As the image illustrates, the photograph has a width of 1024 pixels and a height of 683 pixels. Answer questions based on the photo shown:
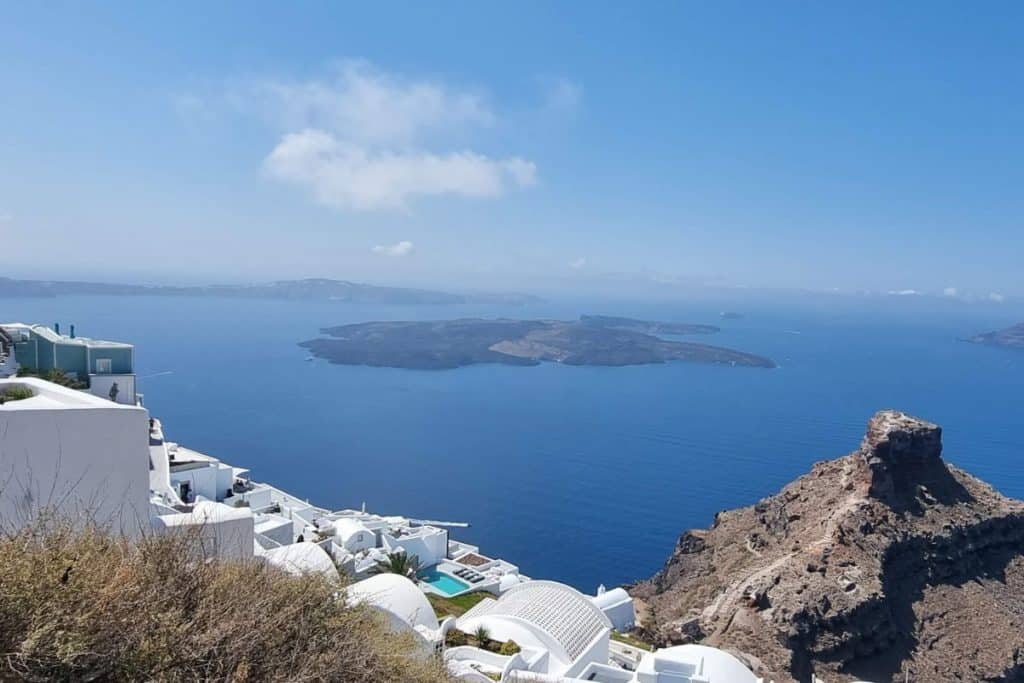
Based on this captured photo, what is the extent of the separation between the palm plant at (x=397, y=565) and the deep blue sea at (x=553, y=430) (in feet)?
57.6

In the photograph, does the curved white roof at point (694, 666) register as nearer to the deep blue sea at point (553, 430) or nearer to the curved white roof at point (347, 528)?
the curved white roof at point (347, 528)

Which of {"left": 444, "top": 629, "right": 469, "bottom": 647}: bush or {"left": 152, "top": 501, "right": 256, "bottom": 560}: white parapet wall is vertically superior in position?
{"left": 152, "top": 501, "right": 256, "bottom": 560}: white parapet wall

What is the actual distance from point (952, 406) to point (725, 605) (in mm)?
80950

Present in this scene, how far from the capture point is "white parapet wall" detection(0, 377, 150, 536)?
8164mm

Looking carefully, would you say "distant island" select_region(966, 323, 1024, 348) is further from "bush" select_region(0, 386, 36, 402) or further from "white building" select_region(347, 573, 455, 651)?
"bush" select_region(0, 386, 36, 402)

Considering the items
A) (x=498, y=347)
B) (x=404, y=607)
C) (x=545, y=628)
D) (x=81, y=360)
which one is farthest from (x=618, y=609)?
(x=498, y=347)

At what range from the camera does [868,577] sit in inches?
930

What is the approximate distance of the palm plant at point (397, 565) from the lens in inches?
798

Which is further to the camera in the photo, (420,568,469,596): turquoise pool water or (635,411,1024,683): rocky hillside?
(420,568,469,596): turquoise pool water

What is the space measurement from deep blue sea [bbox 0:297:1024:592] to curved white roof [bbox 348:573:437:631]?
24463 mm

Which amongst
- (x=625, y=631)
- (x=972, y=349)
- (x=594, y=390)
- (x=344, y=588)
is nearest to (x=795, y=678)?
(x=625, y=631)

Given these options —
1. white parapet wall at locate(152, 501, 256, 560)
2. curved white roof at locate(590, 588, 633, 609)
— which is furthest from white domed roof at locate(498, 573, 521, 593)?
white parapet wall at locate(152, 501, 256, 560)

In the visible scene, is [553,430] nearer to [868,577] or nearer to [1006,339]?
[868,577]

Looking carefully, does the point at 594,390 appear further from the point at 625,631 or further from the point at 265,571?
the point at 265,571
